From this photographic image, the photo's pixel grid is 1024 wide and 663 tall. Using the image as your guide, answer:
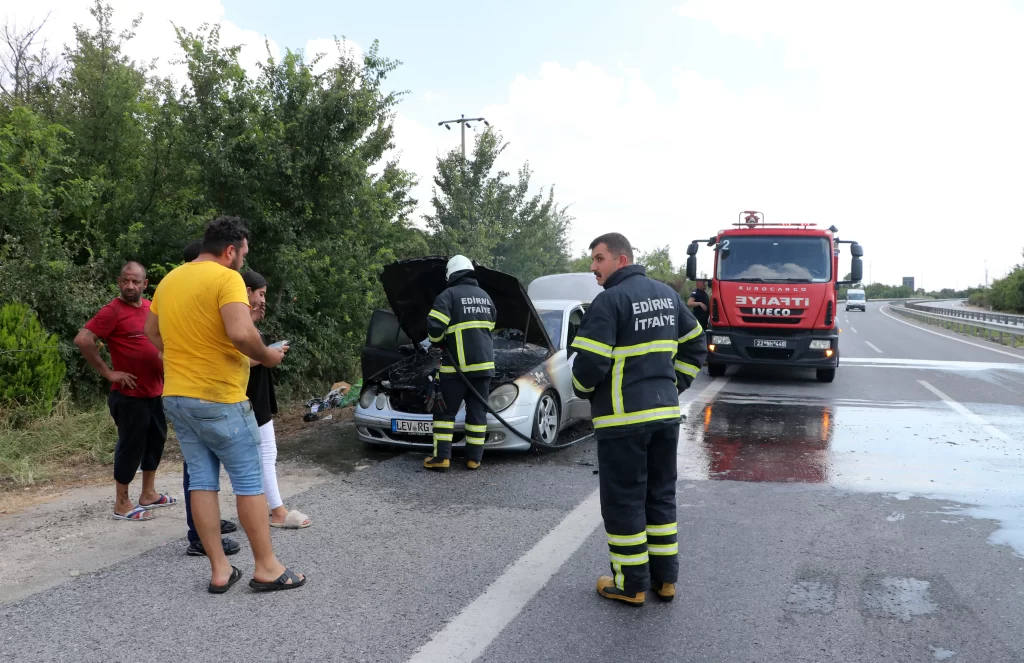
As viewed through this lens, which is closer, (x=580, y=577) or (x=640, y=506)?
(x=640, y=506)

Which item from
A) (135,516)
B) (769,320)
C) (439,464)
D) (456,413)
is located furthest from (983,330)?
(135,516)

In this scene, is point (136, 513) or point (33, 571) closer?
point (33, 571)

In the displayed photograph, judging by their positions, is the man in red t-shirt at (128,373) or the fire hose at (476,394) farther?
the fire hose at (476,394)

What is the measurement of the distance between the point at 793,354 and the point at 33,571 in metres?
11.3

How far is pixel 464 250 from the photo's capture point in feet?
67.1

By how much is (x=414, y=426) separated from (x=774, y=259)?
8.57 m

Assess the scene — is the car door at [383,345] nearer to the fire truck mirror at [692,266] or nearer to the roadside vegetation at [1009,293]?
the fire truck mirror at [692,266]

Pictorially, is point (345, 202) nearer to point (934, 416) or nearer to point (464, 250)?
point (934, 416)

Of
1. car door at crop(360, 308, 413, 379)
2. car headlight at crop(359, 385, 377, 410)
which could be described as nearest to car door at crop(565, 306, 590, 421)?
car door at crop(360, 308, 413, 379)

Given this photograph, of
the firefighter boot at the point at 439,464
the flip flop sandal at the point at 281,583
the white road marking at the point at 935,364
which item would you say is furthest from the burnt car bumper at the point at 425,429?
the white road marking at the point at 935,364

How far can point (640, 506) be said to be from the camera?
12.4 feet

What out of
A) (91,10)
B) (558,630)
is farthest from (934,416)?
(91,10)

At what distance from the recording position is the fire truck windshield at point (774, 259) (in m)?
13.0

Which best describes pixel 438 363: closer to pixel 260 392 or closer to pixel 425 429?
pixel 425 429
